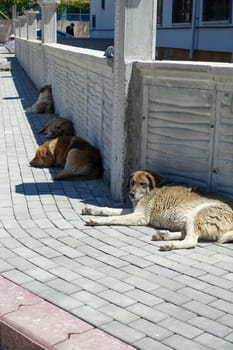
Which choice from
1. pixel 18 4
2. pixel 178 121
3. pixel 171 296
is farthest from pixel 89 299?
pixel 18 4

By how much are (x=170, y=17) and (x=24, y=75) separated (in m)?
7.71

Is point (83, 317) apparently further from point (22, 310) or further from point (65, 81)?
point (65, 81)

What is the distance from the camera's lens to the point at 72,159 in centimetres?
854

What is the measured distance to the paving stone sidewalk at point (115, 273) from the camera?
13.3ft

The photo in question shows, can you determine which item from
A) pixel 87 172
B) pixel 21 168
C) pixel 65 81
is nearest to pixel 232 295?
pixel 87 172

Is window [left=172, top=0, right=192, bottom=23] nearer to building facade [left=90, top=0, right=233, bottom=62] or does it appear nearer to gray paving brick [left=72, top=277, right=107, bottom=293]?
building facade [left=90, top=0, right=233, bottom=62]

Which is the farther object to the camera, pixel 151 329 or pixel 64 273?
pixel 64 273

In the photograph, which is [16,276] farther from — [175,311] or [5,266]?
[175,311]

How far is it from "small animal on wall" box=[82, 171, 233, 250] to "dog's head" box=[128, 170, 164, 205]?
0.05 feet

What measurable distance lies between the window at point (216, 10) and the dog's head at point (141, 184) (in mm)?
18819

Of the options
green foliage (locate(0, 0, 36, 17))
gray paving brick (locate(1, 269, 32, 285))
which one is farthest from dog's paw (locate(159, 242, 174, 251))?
green foliage (locate(0, 0, 36, 17))

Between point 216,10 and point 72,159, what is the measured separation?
1793 centimetres

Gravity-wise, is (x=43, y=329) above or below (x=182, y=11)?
below

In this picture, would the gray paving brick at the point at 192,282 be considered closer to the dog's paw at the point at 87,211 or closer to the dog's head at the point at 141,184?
the dog's head at the point at 141,184
